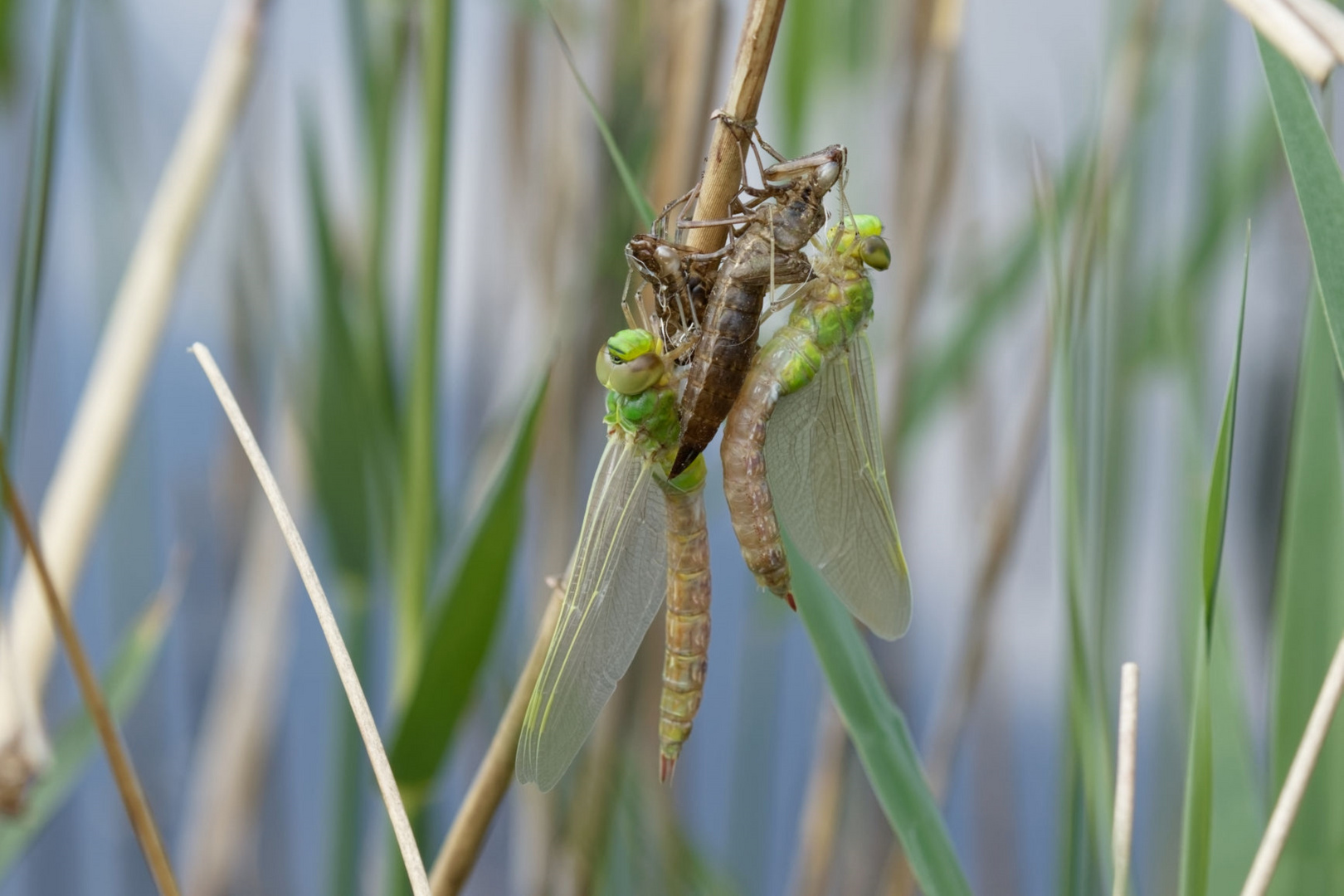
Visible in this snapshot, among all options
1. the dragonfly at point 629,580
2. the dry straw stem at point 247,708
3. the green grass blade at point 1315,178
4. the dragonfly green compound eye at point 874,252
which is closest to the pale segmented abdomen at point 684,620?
the dragonfly at point 629,580

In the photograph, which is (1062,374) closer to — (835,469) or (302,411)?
(835,469)

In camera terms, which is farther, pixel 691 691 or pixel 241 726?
pixel 241 726

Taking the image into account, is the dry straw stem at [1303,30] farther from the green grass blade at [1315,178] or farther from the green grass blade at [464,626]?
the green grass blade at [464,626]

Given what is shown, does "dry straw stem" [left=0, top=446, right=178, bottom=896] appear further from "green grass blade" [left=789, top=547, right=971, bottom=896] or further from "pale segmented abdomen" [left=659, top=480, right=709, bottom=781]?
"green grass blade" [left=789, top=547, right=971, bottom=896]

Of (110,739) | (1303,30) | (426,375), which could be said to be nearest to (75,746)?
(110,739)

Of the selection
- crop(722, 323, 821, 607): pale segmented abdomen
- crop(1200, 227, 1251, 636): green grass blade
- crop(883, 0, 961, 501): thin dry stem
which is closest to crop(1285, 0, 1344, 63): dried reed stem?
crop(1200, 227, 1251, 636): green grass blade

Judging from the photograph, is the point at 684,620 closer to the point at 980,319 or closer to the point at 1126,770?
the point at 1126,770

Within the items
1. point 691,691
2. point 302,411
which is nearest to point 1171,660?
point 691,691
